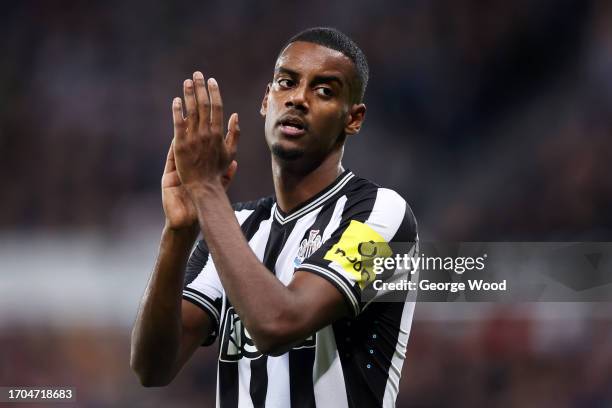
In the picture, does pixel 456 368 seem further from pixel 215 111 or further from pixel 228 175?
pixel 215 111

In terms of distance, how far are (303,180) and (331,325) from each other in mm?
547

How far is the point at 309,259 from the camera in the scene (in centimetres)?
237

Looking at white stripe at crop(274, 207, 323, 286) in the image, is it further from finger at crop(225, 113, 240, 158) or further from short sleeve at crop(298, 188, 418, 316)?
finger at crop(225, 113, 240, 158)

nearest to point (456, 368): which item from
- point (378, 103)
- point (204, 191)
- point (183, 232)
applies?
point (378, 103)

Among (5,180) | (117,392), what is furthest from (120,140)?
(117,392)

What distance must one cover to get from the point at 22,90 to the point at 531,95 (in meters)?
4.38

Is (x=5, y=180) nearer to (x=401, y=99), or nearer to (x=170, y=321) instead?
(x=401, y=99)

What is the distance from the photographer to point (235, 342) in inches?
102

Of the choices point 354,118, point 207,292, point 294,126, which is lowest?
point 207,292

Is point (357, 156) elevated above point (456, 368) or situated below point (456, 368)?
above

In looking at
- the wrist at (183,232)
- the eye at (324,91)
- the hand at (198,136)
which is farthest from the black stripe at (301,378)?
the eye at (324,91)

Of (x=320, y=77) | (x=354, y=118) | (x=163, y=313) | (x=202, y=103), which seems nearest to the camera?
(x=202, y=103)

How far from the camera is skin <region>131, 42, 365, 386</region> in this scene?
7.01ft

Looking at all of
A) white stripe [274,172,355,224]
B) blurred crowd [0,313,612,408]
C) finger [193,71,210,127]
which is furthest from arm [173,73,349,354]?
blurred crowd [0,313,612,408]
